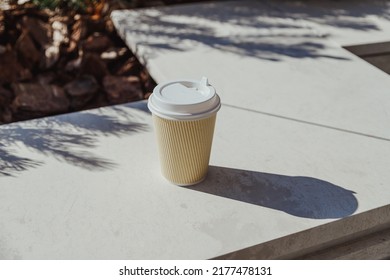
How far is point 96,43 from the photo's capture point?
3.97m

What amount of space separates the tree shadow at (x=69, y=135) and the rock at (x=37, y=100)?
2.24 feet

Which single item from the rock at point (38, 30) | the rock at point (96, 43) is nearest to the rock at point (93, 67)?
the rock at point (96, 43)

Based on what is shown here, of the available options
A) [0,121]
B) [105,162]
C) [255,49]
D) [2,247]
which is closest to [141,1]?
[255,49]

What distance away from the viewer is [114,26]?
13.7 ft

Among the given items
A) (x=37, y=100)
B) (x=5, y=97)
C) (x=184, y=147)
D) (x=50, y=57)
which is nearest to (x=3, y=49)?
(x=50, y=57)

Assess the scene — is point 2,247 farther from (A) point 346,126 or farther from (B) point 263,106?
(A) point 346,126

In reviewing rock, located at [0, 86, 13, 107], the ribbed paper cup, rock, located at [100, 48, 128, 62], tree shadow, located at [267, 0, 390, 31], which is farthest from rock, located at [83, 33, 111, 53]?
the ribbed paper cup

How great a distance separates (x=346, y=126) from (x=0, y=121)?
224 centimetres

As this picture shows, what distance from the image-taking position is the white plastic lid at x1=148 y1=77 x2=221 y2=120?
1993 millimetres

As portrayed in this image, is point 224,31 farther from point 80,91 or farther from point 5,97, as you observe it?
point 5,97

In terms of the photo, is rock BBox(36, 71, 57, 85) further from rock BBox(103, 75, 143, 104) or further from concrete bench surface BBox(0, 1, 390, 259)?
concrete bench surface BBox(0, 1, 390, 259)

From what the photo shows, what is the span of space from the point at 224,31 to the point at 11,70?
1.64 m

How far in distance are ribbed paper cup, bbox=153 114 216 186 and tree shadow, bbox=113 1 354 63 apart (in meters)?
1.43

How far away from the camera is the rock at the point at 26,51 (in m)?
3.83
